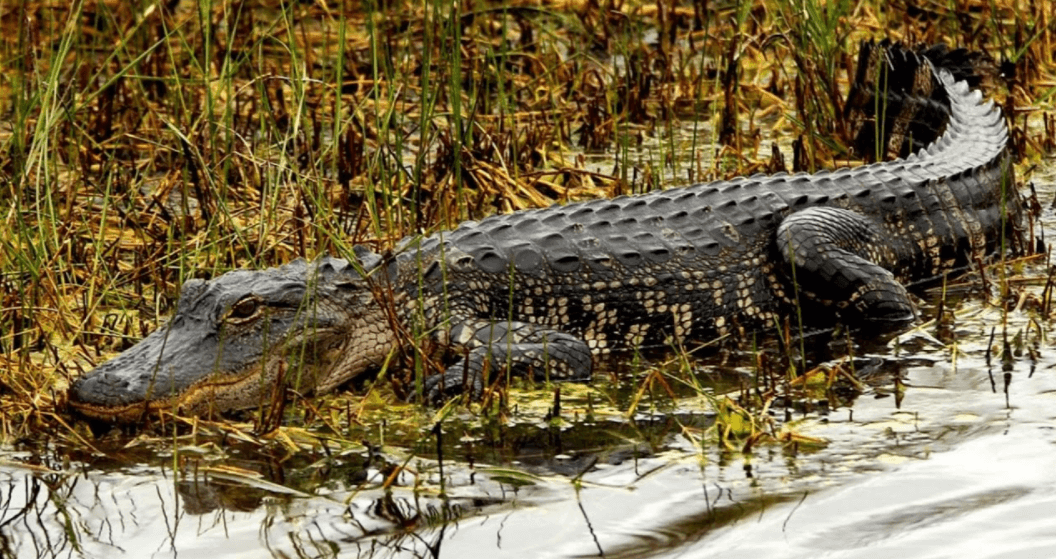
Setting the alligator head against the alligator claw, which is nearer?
the alligator head

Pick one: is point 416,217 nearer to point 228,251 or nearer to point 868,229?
point 228,251

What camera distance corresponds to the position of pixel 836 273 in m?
5.43

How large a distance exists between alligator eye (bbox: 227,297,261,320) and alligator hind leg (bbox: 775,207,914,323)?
1.79 metres

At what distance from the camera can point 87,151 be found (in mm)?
7004

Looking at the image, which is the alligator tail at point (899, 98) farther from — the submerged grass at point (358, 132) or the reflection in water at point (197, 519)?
the reflection in water at point (197, 519)

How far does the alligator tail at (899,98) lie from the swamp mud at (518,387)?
0.36 feet

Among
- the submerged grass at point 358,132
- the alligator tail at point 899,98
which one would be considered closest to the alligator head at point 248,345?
the submerged grass at point 358,132

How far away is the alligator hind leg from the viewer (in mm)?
5418

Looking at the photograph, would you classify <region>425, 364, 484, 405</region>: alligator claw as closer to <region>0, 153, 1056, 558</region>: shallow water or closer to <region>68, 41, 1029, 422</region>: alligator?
<region>68, 41, 1029, 422</region>: alligator

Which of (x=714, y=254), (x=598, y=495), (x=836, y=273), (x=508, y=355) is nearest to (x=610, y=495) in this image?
(x=598, y=495)

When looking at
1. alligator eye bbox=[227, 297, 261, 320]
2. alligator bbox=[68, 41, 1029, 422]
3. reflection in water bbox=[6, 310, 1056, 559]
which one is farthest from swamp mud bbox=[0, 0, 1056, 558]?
alligator eye bbox=[227, 297, 261, 320]

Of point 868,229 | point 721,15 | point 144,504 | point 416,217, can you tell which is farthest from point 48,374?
point 721,15

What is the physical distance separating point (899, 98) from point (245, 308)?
11.3 feet

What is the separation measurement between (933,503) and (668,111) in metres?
3.86
